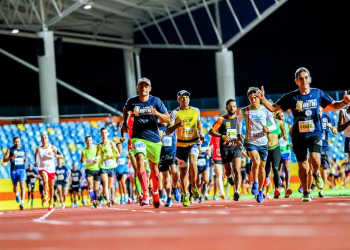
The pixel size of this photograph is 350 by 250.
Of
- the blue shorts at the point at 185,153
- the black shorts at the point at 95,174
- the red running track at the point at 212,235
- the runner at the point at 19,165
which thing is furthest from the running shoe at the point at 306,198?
the runner at the point at 19,165

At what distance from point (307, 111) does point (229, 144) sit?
14.0ft

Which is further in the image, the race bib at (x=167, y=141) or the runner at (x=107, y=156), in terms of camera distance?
the runner at (x=107, y=156)

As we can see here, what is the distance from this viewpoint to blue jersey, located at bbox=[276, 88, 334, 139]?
13.1 meters

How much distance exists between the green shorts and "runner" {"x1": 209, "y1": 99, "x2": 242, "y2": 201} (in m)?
2.26

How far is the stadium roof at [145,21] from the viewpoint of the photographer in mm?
39062

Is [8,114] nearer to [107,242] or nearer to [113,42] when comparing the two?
[113,42]

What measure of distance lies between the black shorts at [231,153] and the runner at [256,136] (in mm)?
1567

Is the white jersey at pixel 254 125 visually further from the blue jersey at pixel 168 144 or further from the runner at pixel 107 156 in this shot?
the runner at pixel 107 156

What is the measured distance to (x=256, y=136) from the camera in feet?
50.4

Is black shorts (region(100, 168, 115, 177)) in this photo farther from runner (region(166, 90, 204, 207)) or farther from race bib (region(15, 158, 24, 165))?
runner (region(166, 90, 204, 207))

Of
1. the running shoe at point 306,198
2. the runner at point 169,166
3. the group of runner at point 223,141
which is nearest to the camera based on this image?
the group of runner at point 223,141

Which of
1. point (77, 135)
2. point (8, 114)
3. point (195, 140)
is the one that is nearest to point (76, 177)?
point (77, 135)

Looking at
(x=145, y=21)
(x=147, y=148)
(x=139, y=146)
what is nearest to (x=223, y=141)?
(x=147, y=148)

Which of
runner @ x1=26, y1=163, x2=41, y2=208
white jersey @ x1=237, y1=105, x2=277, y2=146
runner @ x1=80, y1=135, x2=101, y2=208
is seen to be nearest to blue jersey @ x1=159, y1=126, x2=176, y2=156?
white jersey @ x1=237, y1=105, x2=277, y2=146
